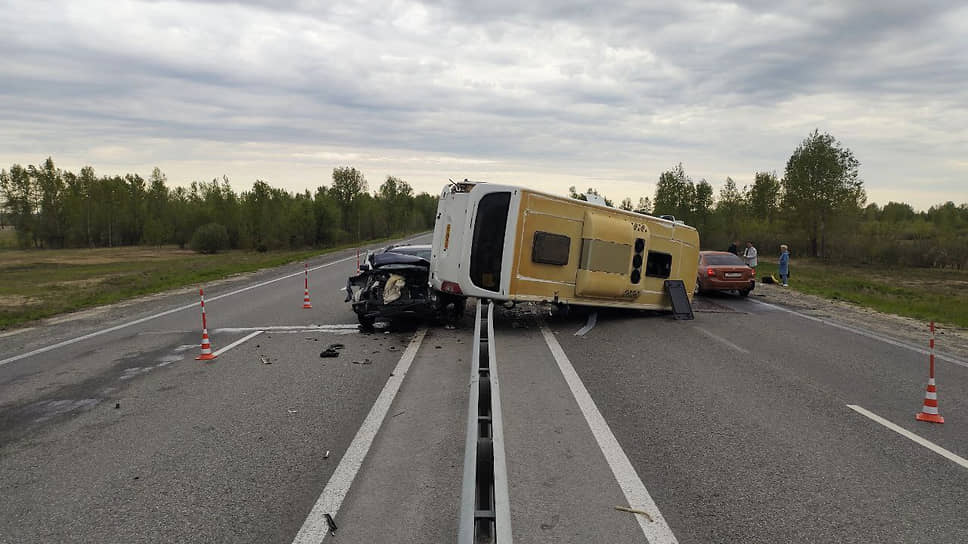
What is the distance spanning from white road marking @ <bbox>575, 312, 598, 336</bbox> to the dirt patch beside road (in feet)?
19.4

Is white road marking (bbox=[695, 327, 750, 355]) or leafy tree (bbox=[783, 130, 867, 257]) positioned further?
leafy tree (bbox=[783, 130, 867, 257])

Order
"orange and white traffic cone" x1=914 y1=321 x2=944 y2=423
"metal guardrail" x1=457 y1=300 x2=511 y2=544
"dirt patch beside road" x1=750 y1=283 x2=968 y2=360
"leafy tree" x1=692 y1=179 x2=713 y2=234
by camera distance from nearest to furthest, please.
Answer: "metal guardrail" x1=457 y1=300 x2=511 y2=544
"orange and white traffic cone" x1=914 y1=321 x2=944 y2=423
"dirt patch beside road" x1=750 y1=283 x2=968 y2=360
"leafy tree" x1=692 y1=179 x2=713 y2=234

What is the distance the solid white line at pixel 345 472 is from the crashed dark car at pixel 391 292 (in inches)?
138

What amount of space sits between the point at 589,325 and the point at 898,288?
2177 centimetres

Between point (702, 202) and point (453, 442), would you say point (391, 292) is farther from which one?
point (702, 202)

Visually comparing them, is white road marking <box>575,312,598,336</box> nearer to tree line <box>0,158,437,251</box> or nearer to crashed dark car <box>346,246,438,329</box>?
crashed dark car <box>346,246,438,329</box>

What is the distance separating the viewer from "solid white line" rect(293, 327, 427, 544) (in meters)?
3.88

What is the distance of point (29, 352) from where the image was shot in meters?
10.1

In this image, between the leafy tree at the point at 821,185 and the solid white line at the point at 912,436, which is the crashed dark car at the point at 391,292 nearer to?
the solid white line at the point at 912,436

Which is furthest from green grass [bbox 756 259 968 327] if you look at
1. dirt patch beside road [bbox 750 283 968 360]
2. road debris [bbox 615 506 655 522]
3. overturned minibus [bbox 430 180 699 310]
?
road debris [bbox 615 506 655 522]

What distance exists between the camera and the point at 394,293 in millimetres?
A: 11305

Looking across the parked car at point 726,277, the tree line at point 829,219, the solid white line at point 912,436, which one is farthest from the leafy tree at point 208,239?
the solid white line at point 912,436

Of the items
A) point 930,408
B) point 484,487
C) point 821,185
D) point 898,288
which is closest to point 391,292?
point 484,487

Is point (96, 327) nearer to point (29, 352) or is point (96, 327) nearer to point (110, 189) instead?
point (29, 352)
